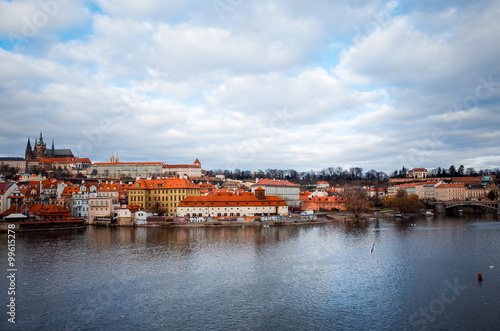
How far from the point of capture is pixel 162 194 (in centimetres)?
4534

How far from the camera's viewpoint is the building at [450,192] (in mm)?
70188

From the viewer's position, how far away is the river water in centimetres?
1214

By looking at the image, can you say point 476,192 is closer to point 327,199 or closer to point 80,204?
point 327,199

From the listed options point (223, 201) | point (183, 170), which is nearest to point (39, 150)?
point (183, 170)

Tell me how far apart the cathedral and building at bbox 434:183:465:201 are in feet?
307

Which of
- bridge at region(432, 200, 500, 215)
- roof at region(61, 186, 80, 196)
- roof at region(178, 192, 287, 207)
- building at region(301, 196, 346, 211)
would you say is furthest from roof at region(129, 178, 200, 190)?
bridge at region(432, 200, 500, 215)

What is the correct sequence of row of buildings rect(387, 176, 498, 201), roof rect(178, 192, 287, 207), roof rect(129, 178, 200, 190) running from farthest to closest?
1. row of buildings rect(387, 176, 498, 201)
2. roof rect(129, 178, 200, 190)
3. roof rect(178, 192, 287, 207)

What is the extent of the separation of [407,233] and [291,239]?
10.4m

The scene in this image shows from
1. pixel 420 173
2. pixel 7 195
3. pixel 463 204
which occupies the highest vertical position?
pixel 420 173

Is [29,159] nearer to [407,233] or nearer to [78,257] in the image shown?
[78,257]

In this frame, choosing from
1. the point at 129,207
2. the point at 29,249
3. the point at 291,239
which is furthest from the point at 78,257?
the point at 129,207

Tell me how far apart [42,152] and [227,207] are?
84066mm

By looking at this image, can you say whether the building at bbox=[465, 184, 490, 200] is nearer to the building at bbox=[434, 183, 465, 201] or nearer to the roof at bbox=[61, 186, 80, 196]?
the building at bbox=[434, 183, 465, 201]

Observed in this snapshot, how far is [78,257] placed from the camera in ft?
70.7
